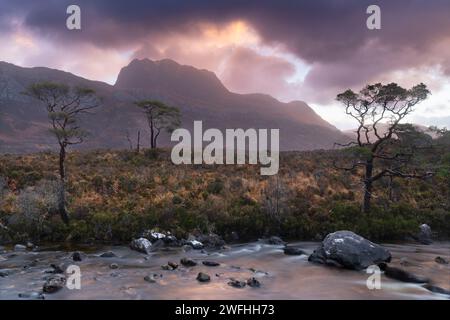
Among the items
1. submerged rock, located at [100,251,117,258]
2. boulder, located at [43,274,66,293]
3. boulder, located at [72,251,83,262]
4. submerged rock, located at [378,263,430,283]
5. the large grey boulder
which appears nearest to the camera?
boulder, located at [43,274,66,293]

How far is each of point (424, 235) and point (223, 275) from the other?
1356cm

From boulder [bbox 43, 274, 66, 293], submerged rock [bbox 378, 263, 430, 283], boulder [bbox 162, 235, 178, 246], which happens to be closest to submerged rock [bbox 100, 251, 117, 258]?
boulder [bbox 162, 235, 178, 246]

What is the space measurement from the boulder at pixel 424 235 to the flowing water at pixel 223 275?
3.65 ft

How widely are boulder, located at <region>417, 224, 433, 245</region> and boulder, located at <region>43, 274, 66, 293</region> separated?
60.9 ft

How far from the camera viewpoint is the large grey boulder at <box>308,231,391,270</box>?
677 inches

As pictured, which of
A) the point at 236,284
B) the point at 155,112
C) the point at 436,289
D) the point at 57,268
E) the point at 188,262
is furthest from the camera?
the point at 155,112

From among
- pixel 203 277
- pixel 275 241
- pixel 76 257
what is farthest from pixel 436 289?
pixel 76 257

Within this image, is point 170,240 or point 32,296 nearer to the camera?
point 32,296

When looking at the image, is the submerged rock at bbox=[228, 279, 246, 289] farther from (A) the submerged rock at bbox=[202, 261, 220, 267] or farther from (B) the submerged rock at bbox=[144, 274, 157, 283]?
(B) the submerged rock at bbox=[144, 274, 157, 283]

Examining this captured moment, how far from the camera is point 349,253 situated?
57.0 ft

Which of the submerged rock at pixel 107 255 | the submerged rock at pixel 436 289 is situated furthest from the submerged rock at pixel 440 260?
the submerged rock at pixel 107 255

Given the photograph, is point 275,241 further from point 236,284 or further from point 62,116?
point 62,116

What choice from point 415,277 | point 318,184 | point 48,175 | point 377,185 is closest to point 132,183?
point 48,175

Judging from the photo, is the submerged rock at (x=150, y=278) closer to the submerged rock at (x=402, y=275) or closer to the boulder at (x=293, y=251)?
the boulder at (x=293, y=251)
